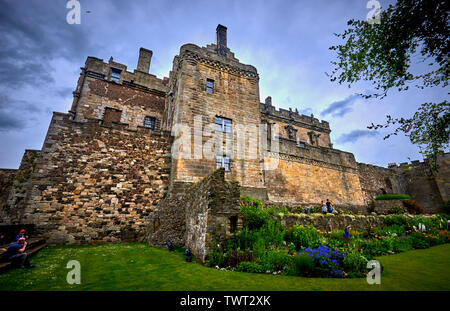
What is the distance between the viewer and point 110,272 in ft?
18.7

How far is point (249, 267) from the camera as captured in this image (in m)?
5.71

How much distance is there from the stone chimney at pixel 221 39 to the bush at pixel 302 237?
51.3 feet

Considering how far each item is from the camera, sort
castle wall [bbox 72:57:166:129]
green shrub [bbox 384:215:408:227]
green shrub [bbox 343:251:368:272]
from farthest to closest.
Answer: castle wall [bbox 72:57:166:129]
green shrub [bbox 384:215:408:227]
green shrub [bbox 343:251:368:272]

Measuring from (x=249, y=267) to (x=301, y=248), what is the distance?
257cm

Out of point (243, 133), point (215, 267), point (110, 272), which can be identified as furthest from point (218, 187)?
point (243, 133)

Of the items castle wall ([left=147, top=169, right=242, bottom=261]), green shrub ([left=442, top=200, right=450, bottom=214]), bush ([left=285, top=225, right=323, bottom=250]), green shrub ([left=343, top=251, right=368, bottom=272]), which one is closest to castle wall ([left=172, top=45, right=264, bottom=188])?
castle wall ([left=147, top=169, right=242, bottom=261])

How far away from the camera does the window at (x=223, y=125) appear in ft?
49.8

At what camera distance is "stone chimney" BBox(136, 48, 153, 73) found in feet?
73.7

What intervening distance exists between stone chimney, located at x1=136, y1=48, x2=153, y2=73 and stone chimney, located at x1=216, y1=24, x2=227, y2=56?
9816 mm

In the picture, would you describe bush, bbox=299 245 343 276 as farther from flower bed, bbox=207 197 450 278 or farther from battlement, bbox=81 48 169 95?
battlement, bbox=81 48 169 95

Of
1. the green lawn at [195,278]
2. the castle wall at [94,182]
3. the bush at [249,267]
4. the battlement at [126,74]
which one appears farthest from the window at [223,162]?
the battlement at [126,74]

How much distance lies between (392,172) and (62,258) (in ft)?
119
